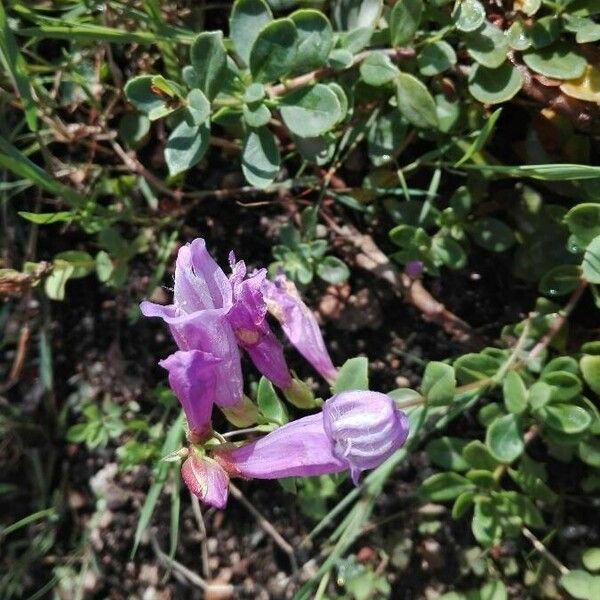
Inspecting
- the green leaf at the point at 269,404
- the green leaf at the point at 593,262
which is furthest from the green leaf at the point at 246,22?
the green leaf at the point at 593,262

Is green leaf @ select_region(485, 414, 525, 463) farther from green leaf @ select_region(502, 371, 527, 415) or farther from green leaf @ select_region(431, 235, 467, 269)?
green leaf @ select_region(431, 235, 467, 269)

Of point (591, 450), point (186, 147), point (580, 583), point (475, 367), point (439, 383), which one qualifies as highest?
point (186, 147)

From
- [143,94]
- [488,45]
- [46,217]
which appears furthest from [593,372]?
[46,217]

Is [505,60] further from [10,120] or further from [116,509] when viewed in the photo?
[116,509]

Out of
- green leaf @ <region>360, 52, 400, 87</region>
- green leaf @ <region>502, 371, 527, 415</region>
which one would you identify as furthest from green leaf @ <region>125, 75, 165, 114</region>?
green leaf @ <region>502, 371, 527, 415</region>

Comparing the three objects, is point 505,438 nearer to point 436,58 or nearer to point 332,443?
point 332,443

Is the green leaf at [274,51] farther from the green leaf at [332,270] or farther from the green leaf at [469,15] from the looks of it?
the green leaf at [332,270]
